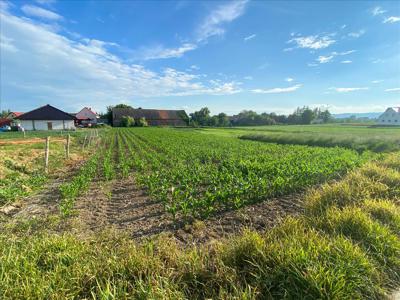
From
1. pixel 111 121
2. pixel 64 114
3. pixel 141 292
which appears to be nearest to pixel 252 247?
pixel 141 292

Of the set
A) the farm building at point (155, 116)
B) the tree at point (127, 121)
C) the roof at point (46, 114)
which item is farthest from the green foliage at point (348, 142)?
the farm building at point (155, 116)

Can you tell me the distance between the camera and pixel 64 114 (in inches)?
2089

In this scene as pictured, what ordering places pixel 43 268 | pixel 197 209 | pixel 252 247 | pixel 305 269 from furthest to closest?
pixel 197 209
pixel 252 247
pixel 43 268
pixel 305 269

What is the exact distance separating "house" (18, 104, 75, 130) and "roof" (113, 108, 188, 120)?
102 feet

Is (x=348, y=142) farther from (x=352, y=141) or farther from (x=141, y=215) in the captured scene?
(x=141, y=215)

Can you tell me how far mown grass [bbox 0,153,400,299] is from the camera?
8.71ft

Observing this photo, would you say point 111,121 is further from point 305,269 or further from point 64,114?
point 305,269

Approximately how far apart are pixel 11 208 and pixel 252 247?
7272 mm

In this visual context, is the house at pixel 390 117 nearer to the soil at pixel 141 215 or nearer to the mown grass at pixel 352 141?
the mown grass at pixel 352 141

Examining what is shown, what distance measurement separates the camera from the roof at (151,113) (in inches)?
3371

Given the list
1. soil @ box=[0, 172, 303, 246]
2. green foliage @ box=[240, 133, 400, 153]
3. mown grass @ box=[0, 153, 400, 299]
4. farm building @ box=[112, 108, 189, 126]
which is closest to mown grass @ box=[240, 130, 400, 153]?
green foliage @ box=[240, 133, 400, 153]

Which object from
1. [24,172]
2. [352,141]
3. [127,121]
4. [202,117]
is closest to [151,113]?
[127,121]

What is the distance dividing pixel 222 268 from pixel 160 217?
3.39m

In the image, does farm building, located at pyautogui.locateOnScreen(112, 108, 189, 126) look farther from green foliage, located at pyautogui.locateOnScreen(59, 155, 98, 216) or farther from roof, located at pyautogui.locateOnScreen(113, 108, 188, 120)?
green foliage, located at pyautogui.locateOnScreen(59, 155, 98, 216)
